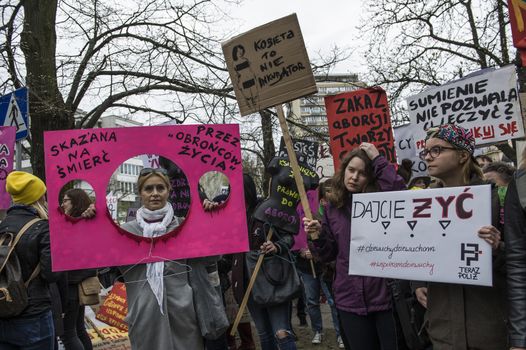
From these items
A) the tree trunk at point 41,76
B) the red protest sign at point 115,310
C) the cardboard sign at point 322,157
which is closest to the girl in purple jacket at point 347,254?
the red protest sign at point 115,310

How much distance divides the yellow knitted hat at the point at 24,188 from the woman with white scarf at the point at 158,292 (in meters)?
0.91

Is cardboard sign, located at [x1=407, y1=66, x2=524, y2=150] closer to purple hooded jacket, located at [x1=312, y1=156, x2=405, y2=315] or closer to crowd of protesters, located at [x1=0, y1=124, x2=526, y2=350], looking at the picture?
crowd of protesters, located at [x1=0, y1=124, x2=526, y2=350]

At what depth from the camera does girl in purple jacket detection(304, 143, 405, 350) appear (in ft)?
10.6

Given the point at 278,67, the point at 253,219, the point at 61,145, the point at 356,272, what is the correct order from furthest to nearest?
the point at 253,219 < the point at 278,67 < the point at 61,145 < the point at 356,272

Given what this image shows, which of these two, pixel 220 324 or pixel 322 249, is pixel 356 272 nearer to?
pixel 322 249

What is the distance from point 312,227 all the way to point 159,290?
1.04 m

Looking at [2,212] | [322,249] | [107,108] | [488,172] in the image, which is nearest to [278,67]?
[322,249]

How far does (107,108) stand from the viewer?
9.48 metres

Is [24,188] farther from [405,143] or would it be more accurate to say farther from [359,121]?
[405,143]

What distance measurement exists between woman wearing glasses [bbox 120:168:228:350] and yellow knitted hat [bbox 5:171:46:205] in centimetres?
90

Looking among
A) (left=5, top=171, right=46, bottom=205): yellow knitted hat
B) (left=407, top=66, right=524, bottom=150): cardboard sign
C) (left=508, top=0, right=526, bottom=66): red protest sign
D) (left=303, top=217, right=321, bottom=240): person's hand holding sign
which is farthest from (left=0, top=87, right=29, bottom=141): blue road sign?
(left=508, top=0, right=526, bottom=66): red protest sign

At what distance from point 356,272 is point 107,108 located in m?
7.57

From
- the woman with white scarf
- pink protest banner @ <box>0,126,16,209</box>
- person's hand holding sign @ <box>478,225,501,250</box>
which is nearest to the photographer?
person's hand holding sign @ <box>478,225,501,250</box>

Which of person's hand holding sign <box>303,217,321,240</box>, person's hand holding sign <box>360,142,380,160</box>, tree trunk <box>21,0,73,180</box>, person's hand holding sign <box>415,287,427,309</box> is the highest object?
tree trunk <box>21,0,73,180</box>
